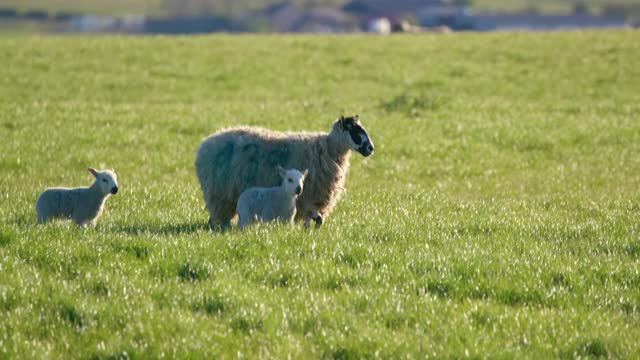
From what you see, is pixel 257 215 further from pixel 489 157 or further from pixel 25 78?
pixel 25 78

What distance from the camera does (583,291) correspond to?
10320 millimetres

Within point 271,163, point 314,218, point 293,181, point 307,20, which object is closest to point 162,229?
point 271,163

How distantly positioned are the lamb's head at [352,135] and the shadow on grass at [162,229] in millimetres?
2417

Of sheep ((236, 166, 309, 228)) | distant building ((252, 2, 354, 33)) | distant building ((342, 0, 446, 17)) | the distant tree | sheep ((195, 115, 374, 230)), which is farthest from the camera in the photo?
distant building ((342, 0, 446, 17))

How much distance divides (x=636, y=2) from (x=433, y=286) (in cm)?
13211

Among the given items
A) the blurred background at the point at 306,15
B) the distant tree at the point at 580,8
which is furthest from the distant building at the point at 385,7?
the distant tree at the point at 580,8

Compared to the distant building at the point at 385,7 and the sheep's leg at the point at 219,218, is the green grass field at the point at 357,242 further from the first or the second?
the distant building at the point at 385,7

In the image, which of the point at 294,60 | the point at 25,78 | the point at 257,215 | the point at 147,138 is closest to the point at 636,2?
the point at 294,60

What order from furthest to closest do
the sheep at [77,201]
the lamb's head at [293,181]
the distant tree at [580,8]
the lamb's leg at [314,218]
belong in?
1. the distant tree at [580,8]
2. the lamb's leg at [314,218]
3. the sheep at [77,201]
4. the lamb's head at [293,181]

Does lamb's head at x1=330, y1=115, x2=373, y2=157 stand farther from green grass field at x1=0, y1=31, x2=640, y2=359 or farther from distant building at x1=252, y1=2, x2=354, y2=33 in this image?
distant building at x1=252, y1=2, x2=354, y2=33

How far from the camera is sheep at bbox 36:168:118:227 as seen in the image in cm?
1364

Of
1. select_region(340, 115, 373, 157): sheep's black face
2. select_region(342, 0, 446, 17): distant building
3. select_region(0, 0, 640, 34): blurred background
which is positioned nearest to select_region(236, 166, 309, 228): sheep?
select_region(340, 115, 373, 157): sheep's black face

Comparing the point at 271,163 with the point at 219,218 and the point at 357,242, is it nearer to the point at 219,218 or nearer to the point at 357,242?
the point at 219,218

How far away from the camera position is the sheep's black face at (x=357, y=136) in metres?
14.3
